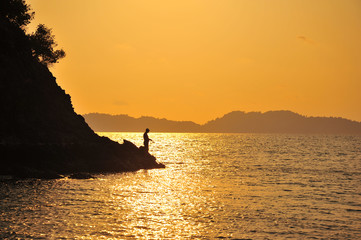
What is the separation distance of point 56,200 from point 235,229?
10.9 metres

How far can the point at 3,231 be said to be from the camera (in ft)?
50.1

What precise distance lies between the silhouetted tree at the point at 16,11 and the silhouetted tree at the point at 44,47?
352 centimetres

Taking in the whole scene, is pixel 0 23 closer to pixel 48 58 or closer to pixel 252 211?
pixel 48 58

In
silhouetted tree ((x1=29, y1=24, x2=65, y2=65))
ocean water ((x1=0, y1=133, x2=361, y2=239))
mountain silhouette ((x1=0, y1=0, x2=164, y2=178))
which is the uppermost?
silhouetted tree ((x1=29, y1=24, x2=65, y2=65))

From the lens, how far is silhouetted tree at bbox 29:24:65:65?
199 feet

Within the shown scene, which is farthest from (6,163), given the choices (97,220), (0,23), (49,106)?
(97,220)

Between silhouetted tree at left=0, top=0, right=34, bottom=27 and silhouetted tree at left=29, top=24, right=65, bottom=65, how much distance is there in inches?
138

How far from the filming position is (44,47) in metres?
61.8

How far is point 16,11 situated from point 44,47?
8.54 meters

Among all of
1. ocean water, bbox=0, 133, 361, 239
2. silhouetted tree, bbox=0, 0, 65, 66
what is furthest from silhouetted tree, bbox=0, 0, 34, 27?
ocean water, bbox=0, 133, 361, 239

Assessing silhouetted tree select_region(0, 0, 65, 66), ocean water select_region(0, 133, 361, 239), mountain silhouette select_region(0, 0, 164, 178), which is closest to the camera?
ocean water select_region(0, 133, 361, 239)

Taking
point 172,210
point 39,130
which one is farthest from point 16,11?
point 172,210

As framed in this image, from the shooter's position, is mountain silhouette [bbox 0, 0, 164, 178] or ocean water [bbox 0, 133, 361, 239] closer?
ocean water [bbox 0, 133, 361, 239]

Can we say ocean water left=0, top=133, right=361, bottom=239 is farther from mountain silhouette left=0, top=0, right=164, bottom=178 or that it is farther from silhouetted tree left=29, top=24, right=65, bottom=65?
silhouetted tree left=29, top=24, right=65, bottom=65
